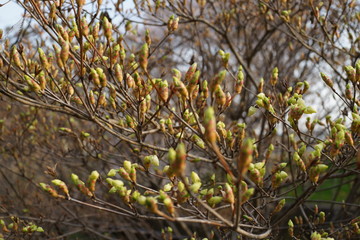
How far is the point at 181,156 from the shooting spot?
3.96 ft

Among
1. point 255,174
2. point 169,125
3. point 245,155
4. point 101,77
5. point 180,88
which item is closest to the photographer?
point 245,155

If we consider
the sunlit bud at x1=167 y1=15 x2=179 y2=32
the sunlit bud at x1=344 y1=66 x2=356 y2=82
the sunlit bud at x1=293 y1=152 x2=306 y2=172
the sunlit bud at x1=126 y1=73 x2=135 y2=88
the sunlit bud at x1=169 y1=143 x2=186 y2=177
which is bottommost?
the sunlit bud at x1=169 y1=143 x2=186 y2=177

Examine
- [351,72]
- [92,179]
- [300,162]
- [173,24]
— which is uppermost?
[173,24]

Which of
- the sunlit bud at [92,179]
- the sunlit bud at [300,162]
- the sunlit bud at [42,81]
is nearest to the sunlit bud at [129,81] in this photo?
the sunlit bud at [42,81]

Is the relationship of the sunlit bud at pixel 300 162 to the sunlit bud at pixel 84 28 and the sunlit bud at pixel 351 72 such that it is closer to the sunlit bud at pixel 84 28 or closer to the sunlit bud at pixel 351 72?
the sunlit bud at pixel 351 72

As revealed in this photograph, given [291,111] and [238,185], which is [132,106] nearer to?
[291,111]

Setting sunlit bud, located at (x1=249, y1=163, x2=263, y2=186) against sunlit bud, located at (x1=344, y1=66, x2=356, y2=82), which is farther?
sunlit bud, located at (x1=344, y1=66, x2=356, y2=82)

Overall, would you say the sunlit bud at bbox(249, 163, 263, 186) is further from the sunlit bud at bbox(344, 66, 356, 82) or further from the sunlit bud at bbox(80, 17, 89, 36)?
the sunlit bud at bbox(80, 17, 89, 36)

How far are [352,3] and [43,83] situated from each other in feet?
9.92

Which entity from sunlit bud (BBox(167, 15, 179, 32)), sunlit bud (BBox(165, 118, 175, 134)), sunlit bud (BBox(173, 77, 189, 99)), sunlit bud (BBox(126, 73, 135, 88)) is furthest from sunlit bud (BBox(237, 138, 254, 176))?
sunlit bud (BBox(167, 15, 179, 32))

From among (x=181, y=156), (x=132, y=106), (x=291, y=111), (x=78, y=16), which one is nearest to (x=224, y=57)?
(x=291, y=111)

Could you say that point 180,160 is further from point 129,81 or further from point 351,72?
point 351,72

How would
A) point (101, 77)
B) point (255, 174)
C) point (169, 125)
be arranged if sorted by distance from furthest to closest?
point (169, 125) → point (101, 77) → point (255, 174)

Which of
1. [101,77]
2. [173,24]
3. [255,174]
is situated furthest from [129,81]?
[255,174]
